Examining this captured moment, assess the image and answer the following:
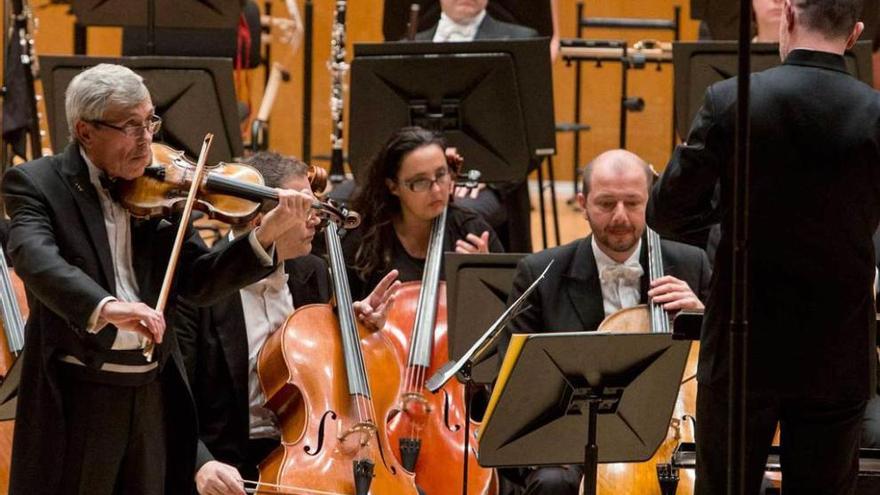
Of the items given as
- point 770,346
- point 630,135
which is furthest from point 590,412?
point 630,135

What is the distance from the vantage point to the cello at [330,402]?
3248mm

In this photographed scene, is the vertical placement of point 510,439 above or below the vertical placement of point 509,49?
below

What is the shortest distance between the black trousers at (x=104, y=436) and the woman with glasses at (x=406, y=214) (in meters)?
1.37

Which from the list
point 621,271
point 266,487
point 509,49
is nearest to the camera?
point 266,487

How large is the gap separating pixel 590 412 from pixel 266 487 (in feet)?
2.76

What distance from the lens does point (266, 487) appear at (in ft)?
10.7

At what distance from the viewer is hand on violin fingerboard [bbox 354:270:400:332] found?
12.0 ft

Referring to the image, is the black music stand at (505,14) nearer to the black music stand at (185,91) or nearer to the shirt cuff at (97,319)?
the black music stand at (185,91)

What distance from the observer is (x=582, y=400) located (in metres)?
2.91

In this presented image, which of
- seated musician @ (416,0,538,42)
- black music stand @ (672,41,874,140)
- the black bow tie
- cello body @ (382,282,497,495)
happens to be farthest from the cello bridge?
seated musician @ (416,0,538,42)

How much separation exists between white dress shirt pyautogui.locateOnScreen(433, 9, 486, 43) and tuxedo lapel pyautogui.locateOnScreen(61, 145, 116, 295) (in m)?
2.74

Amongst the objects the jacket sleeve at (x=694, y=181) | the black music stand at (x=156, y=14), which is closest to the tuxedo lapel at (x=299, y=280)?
the jacket sleeve at (x=694, y=181)

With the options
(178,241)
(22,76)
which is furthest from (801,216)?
(22,76)

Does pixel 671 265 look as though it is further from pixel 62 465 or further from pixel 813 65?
pixel 62 465
